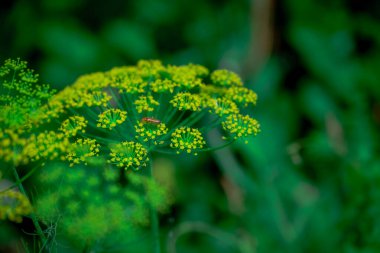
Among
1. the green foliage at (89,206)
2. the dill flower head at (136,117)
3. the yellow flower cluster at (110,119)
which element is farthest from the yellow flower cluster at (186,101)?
the green foliage at (89,206)

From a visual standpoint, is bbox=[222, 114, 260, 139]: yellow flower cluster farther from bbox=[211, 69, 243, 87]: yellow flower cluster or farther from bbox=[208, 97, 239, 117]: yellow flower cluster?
bbox=[211, 69, 243, 87]: yellow flower cluster

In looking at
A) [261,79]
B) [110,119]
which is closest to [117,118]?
[110,119]

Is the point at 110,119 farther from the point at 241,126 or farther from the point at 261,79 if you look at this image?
the point at 261,79

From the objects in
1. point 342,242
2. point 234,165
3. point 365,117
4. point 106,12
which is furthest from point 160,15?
point 342,242

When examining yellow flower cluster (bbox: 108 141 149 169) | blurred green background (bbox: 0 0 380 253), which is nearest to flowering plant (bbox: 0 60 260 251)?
yellow flower cluster (bbox: 108 141 149 169)

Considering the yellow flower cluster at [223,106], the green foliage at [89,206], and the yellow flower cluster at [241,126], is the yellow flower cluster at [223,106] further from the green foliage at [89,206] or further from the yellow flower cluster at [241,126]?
the green foliage at [89,206]
